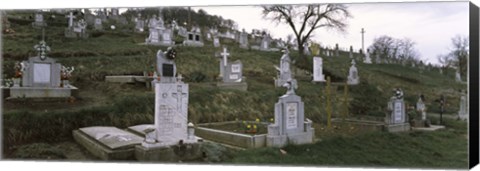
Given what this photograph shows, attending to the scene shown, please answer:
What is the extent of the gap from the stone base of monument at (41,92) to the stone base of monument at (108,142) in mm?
1389

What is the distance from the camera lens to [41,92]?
30.3 ft

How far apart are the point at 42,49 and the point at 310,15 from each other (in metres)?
5.22

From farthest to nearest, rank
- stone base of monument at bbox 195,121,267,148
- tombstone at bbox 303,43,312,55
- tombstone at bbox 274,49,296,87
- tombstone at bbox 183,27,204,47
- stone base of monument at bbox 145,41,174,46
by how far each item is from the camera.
Answer: tombstone at bbox 183,27,204,47 < stone base of monument at bbox 145,41,174,46 < tombstone at bbox 274,49,296,87 < tombstone at bbox 303,43,312,55 < stone base of monument at bbox 195,121,267,148

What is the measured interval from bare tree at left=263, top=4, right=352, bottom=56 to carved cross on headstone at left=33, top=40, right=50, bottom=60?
4.35m

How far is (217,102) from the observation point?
398 inches

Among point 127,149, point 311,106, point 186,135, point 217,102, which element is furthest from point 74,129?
point 311,106

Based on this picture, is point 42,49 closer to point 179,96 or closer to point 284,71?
point 179,96

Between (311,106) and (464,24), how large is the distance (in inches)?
131

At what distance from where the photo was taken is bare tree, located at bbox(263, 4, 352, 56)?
335 inches

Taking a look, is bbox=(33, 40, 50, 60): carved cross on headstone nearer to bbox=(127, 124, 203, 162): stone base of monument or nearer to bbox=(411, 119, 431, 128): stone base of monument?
bbox=(127, 124, 203, 162): stone base of monument

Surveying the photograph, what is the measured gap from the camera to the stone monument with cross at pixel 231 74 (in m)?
11.2

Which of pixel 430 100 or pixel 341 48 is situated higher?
pixel 341 48

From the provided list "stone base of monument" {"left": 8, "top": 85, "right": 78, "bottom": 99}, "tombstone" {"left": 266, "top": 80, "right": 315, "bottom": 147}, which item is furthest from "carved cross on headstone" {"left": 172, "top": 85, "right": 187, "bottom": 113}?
"stone base of monument" {"left": 8, "top": 85, "right": 78, "bottom": 99}

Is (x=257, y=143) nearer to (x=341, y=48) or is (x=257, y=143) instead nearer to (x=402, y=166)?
(x=402, y=166)
